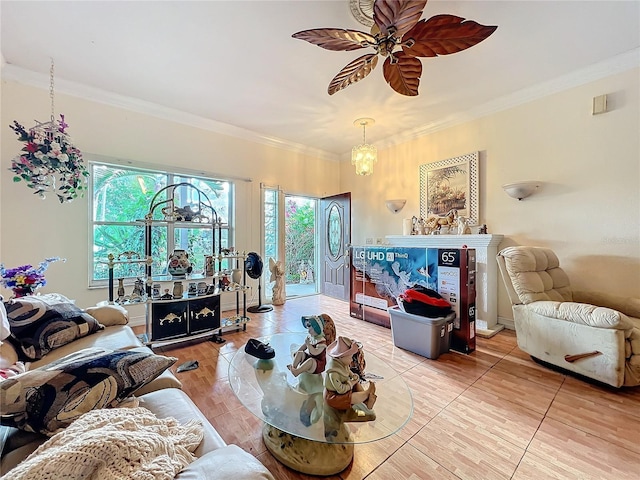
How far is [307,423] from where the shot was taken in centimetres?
118

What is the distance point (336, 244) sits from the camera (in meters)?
5.11

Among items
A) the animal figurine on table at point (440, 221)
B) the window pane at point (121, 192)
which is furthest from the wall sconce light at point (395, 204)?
the window pane at point (121, 192)

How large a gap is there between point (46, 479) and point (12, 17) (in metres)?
3.28

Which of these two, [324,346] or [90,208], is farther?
[90,208]

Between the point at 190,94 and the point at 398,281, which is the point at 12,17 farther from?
the point at 398,281

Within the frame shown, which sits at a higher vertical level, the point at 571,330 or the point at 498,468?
the point at 571,330

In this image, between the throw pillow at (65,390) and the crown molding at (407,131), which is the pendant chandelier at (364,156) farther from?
the throw pillow at (65,390)

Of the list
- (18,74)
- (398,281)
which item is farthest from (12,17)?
(398,281)

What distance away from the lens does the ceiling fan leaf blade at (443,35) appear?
1.45 meters

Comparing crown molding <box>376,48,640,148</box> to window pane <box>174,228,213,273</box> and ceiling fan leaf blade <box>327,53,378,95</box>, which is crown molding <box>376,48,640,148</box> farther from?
window pane <box>174,228,213,273</box>

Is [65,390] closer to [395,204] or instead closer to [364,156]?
[364,156]

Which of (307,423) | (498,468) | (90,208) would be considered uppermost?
(90,208)

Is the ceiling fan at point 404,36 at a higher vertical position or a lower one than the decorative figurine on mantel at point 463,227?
higher

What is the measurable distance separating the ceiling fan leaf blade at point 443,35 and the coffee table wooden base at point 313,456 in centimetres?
237
